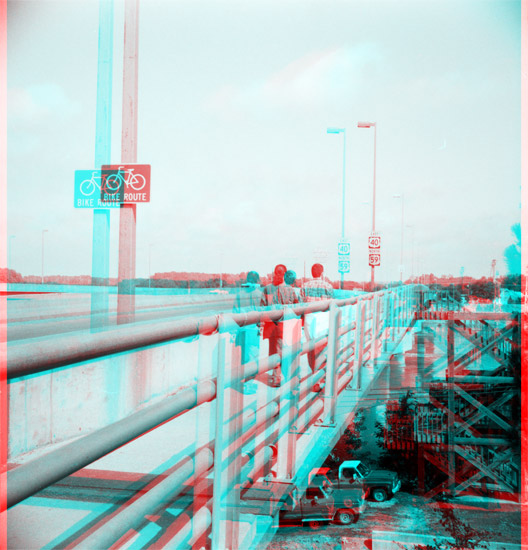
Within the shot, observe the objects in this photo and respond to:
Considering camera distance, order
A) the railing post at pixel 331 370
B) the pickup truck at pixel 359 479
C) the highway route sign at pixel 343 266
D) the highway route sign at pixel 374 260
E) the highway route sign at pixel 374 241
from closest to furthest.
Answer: the railing post at pixel 331 370, the pickup truck at pixel 359 479, the highway route sign at pixel 343 266, the highway route sign at pixel 374 260, the highway route sign at pixel 374 241

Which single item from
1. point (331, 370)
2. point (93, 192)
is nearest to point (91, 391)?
point (331, 370)

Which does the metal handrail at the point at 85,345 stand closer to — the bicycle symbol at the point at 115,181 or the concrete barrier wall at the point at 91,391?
the concrete barrier wall at the point at 91,391

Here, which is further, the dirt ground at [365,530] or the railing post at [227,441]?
the dirt ground at [365,530]

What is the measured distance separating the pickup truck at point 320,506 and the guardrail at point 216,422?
24 cm

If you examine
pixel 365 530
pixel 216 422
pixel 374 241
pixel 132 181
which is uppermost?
pixel 374 241

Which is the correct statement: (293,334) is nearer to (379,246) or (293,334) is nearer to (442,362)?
(379,246)

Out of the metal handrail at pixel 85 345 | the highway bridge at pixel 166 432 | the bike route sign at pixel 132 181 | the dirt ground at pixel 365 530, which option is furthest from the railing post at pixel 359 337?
the metal handrail at pixel 85 345

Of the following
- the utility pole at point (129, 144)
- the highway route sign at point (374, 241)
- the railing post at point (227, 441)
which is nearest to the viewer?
the railing post at point (227, 441)

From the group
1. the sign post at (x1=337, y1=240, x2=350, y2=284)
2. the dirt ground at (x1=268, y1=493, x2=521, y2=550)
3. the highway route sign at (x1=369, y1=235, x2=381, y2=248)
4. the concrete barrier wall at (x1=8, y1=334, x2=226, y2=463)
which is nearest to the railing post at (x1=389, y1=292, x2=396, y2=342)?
the sign post at (x1=337, y1=240, x2=350, y2=284)

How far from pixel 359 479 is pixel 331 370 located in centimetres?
555

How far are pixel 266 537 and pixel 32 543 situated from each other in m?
1.63

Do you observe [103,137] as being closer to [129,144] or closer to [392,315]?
[129,144]

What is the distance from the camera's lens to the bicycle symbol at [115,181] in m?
5.80

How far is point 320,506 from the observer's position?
4.43 meters
